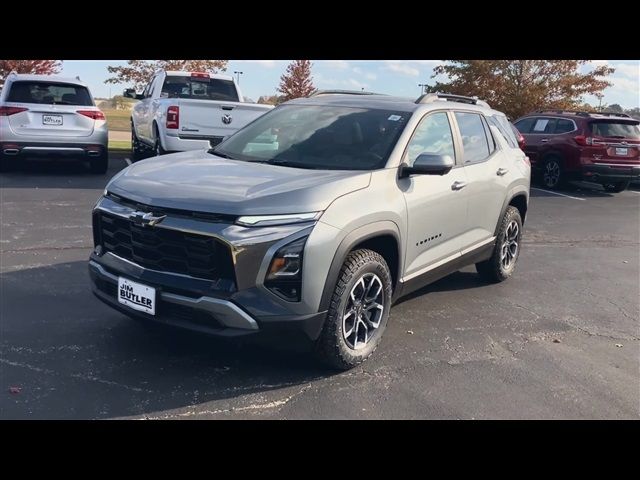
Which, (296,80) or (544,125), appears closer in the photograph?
(544,125)

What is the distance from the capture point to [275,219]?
362 centimetres

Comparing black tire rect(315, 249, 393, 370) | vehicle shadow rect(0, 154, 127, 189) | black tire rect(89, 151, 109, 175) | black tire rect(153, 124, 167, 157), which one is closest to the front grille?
black tire rect(315, 249, 393, 370)

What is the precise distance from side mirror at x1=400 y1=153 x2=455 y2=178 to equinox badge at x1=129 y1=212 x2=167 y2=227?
68.1 inches

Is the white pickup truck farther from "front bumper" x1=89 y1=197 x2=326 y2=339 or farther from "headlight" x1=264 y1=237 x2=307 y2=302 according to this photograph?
"headlight" x1=264 y1=237 x2=307 y2=302

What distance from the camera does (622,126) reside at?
14391 millimetres

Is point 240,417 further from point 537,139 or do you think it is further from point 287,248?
point 537,139

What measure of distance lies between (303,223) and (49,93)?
31.6 feet

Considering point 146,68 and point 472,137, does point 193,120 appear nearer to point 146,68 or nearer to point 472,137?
point 472,137

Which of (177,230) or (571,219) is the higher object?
(177,230)

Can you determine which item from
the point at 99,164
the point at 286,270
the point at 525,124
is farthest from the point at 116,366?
the point at 525,124

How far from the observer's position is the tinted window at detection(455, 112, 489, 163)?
5527 mm

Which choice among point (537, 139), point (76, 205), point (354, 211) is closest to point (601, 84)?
point (537, 139)

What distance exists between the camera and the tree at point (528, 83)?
915 inches

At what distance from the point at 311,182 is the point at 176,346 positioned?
1.52 metres
